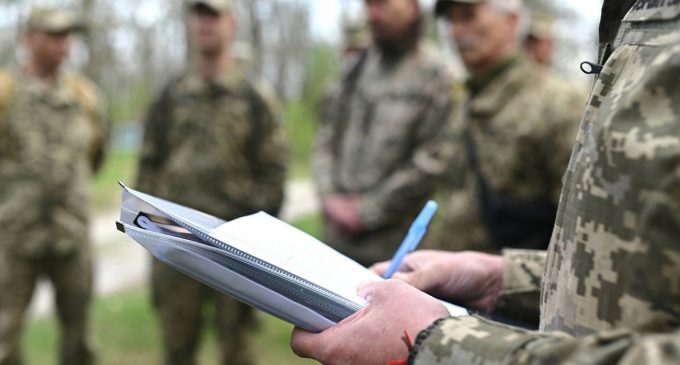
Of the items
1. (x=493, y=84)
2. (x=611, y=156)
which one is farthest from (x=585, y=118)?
(x=493, y=84)

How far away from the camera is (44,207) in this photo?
443 centimetres

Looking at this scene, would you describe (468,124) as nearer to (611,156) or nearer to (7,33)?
(611,156)

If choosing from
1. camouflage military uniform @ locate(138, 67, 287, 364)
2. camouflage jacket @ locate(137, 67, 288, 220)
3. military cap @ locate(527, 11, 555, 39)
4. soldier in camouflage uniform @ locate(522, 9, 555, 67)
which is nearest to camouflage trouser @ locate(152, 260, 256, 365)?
camouflage military uniform @ locate(138, 67, 287, 364)

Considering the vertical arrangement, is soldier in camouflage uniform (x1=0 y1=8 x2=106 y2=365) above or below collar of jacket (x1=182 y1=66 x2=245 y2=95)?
below

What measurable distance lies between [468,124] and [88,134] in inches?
96.5

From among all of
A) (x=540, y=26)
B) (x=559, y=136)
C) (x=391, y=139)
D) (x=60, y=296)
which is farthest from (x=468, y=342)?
(x=540, y=26)

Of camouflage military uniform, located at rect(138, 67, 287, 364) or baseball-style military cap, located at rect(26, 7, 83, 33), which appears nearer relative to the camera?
camouflage military uniform, located at rect(138, 67, 287, 364)

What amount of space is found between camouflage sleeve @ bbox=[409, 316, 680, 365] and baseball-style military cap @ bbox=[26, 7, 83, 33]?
4070 millimetres

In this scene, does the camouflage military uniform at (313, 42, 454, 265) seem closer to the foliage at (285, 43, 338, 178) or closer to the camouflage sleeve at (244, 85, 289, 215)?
the camouflage sleeve at (244, 85, 289, 215)

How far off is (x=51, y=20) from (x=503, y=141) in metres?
2.84

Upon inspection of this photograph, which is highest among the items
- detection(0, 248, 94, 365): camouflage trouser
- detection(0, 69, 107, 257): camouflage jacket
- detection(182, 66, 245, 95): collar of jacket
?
detection(182, 66, 245, 95): collar of jacket

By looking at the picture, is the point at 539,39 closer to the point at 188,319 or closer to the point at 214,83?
the point at 214,83

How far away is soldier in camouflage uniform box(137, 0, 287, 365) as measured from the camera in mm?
4266

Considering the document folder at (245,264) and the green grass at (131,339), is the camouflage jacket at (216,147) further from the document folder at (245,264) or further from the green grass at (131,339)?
the document folder at (245,264)
